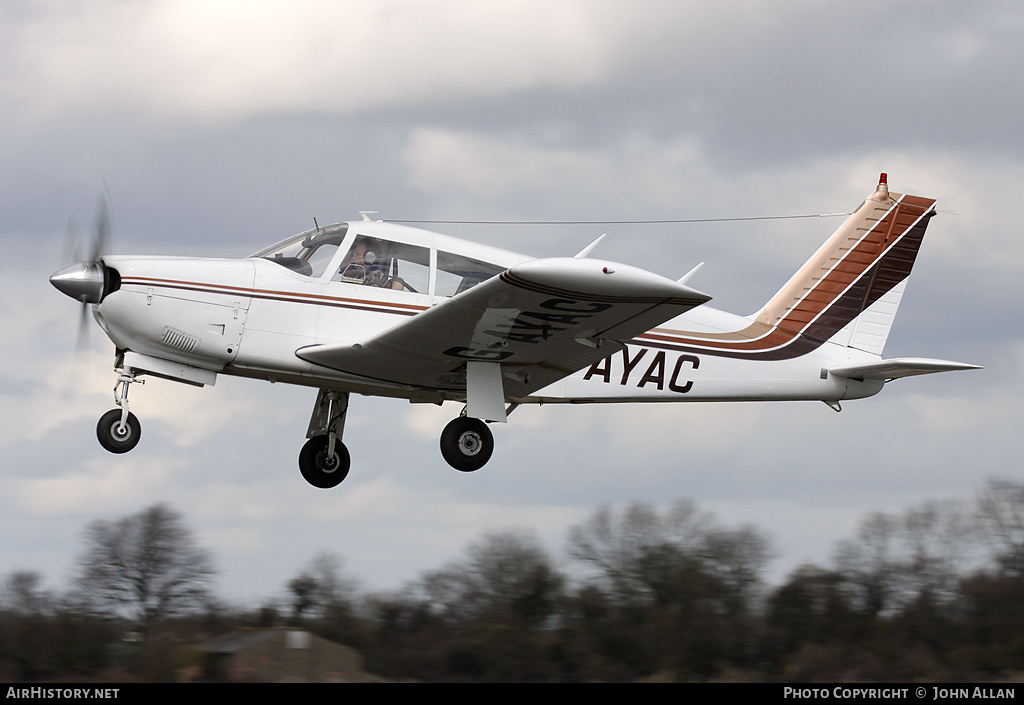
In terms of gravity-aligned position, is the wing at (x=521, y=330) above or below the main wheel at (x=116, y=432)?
above

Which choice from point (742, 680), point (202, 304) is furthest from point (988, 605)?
point (202, 304)

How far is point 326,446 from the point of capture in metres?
12.9

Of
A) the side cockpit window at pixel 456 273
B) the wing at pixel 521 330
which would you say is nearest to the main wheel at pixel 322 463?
the wing at pixel 521 330

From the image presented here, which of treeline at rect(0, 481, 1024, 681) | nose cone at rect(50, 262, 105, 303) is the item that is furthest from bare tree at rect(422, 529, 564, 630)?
nose cone at rect(50, 262, 105, 303)

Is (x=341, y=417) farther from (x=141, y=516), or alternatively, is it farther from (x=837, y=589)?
(x=837, y=589)

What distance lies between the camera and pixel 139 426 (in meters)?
11.0

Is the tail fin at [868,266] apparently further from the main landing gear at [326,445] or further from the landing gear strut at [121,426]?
the landing gear strut at [121,426]

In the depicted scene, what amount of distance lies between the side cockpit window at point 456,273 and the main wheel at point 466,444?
1343 mm

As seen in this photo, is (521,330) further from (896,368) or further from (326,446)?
(896,368)

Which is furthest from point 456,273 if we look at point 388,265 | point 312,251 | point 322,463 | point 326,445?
point 322,463

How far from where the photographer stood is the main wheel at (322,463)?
1285 cm

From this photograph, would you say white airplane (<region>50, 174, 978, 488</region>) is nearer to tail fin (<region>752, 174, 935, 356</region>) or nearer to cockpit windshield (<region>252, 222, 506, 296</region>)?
cockpit windshield (<region>252, 222, 506, 296</region>)

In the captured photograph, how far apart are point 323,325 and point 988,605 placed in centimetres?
1948

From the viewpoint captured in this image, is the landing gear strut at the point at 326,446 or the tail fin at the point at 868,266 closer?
the landing gear strut at the point at 326,446
